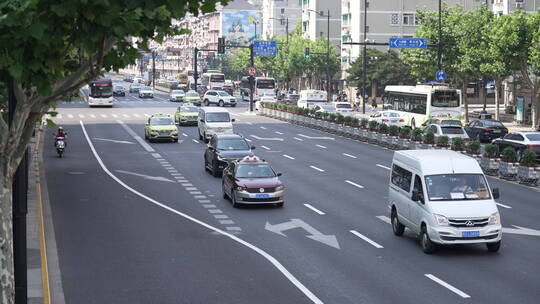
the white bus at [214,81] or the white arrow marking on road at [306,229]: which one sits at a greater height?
the white bus at [214,81]

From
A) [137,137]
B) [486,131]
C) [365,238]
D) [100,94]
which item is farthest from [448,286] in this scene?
[100,94]

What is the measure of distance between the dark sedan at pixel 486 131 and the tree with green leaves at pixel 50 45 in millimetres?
44780

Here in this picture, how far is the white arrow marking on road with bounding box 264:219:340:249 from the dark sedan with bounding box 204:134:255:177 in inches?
411

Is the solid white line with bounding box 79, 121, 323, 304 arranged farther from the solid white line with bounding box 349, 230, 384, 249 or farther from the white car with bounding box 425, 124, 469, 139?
the white car with bounding box 425, 124, 469, 139

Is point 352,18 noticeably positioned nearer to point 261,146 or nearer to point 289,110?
point 289,110

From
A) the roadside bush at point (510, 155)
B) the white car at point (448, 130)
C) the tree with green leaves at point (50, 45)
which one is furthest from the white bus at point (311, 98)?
the tree with green leaves at point (50, 45)

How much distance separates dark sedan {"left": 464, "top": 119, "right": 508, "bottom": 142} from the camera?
55.2m

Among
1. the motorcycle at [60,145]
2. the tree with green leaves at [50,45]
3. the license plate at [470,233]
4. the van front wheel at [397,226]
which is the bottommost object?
the van front wheel at [397,226]

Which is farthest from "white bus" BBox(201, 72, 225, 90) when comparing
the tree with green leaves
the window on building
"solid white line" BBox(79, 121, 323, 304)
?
the tree with green leaves

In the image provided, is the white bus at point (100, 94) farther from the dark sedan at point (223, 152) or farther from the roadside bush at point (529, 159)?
the roadside bush at point (529, 159)

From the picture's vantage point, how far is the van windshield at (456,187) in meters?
22.4

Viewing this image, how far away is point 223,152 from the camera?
124 ft

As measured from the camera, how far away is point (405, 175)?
2434 cm

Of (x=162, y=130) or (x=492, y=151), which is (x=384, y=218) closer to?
(x=492, y=151)
